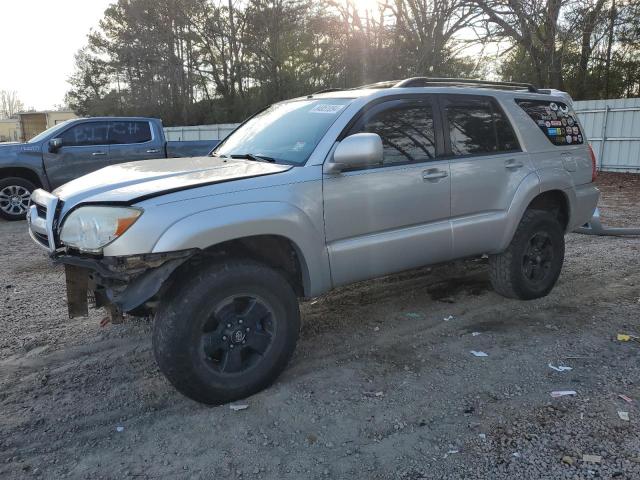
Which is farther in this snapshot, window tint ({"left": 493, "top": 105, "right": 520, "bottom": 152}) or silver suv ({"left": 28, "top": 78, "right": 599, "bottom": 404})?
window tint ({"left": 493, "top": 105, "right": 520, "bottom": 152})

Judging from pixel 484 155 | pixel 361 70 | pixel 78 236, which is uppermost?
pixel 361 70

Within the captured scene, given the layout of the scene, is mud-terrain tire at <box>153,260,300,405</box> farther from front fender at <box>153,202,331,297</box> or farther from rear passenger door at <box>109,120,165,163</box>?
rear passenger door at <box>109,120,165,163</box>

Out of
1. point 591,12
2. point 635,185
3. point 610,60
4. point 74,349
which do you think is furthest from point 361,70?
point 74,349

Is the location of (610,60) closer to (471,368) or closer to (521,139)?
(521,139)

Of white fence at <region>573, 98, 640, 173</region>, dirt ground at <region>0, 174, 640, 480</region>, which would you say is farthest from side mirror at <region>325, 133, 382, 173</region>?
white fence at <region>573, 98, 640, 173</region>

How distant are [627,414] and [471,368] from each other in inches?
37.0

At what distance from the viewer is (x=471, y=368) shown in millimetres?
3580

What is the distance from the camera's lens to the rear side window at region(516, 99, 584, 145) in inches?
189

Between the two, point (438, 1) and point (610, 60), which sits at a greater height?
point (438, 1)

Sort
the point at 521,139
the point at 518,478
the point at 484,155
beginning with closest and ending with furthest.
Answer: the point at 518,478, the point at 484,155, the point at 521,139

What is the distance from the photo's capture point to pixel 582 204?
511 cm

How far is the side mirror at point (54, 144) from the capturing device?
9305mm

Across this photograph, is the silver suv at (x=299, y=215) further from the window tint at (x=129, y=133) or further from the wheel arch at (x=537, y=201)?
the window tint at (x=129, y=133)

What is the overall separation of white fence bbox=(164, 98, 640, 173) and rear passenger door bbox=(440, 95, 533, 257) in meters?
12.2
